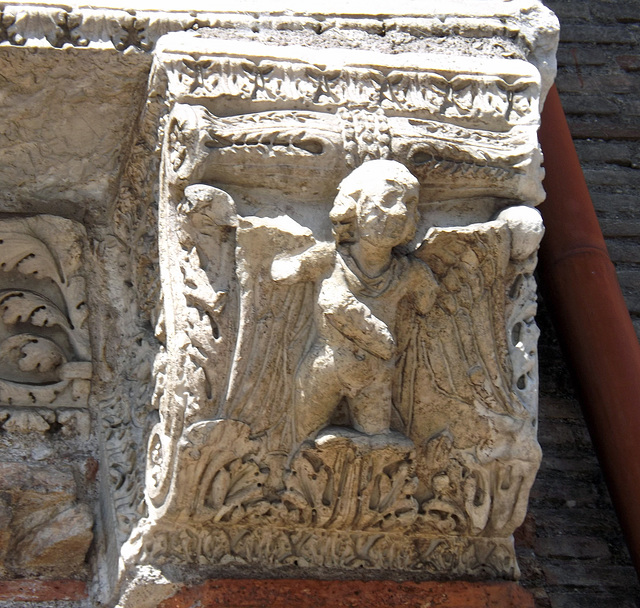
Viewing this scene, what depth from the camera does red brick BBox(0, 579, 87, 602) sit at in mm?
2406

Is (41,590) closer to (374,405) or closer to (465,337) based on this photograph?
(374,405)

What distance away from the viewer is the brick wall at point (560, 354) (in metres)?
2.71

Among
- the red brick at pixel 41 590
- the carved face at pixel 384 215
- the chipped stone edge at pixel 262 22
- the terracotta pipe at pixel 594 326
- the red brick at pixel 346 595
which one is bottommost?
the red brick at pixel 41 590

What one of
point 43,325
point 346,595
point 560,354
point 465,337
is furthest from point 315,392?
point 560,354

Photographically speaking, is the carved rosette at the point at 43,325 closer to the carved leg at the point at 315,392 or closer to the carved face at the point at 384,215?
the carved leg at the point at 315,392

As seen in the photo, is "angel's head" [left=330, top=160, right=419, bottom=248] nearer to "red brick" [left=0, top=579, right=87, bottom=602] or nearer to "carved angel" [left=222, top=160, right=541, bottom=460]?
"carved angel" [left=222, top=160, right=541, bottom=460]

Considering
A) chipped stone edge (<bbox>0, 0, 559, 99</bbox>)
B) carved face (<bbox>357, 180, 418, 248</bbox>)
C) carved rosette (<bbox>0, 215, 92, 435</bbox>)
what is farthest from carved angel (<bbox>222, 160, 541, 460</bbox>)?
carved rosette (<bbox>0, 215, 92, 435</bbox>)

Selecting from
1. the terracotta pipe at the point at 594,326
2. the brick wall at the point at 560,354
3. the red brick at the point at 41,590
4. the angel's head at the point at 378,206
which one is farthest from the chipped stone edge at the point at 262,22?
the red brick at the point at 41,590

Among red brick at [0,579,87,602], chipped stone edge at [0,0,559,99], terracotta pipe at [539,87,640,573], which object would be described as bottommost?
red brick at [0,579,87,602]

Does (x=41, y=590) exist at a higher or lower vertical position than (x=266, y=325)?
lower

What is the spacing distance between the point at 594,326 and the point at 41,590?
1439 millimetres

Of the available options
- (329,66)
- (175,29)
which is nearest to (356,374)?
(329,66)

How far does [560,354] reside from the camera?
122 inches

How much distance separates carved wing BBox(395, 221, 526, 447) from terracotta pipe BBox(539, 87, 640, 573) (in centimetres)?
63
